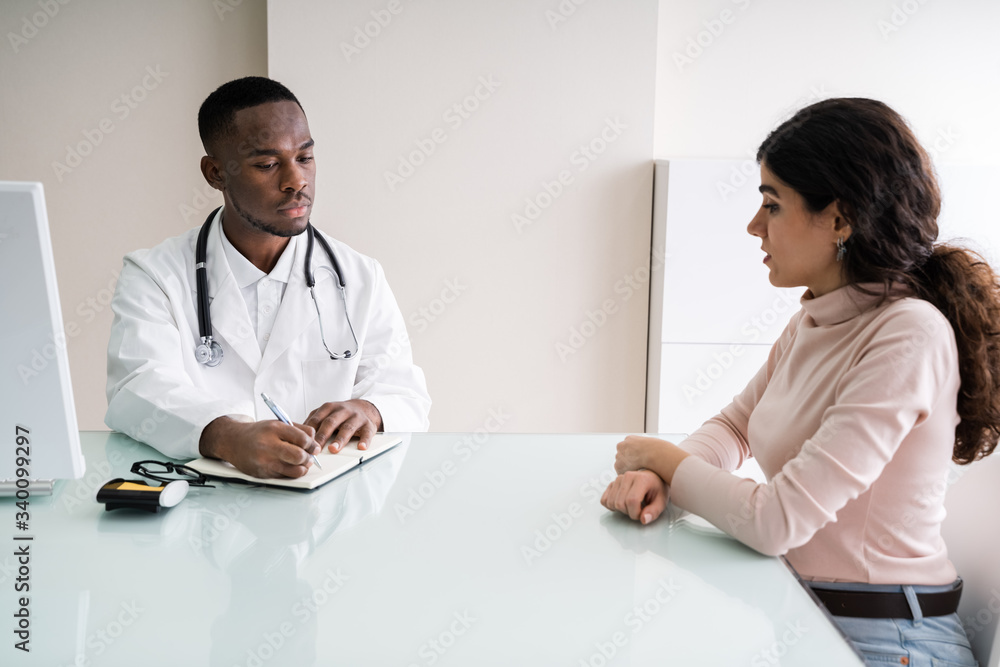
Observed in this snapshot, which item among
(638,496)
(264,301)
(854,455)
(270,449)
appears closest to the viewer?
(854,455)

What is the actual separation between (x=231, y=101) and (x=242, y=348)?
2.10 ft

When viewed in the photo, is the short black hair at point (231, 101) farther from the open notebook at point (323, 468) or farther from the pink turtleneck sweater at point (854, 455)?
the pink turtleneck sweater at point (854, 455)

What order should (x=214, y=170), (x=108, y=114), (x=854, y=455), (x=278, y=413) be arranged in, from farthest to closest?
(x=108, y=114) → (x=214, y=170) → (x=278, y=413) → (x=854, y=455)

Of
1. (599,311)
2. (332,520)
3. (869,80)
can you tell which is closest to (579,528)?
(332,520)

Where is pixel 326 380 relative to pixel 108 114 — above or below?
below

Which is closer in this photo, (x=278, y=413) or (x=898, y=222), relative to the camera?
(x=898, y=222)

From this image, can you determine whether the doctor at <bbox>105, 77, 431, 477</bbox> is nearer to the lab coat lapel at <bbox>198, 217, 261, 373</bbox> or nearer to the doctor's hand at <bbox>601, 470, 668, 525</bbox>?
the lab coat lapel at <bbox>198, 217, 261, 373</bbox>

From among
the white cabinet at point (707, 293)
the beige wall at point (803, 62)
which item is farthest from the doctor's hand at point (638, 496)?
the beige wall at point (803, 62)

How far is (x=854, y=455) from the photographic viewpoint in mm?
1093

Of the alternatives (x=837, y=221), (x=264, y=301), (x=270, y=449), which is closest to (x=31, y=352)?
(x=270, y=449)

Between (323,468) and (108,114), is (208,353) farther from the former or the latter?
(108,114)

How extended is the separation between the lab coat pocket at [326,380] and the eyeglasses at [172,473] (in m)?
0.62

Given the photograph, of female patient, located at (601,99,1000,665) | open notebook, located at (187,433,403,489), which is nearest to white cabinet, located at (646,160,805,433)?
female patient, located at (601,99,1000,665)

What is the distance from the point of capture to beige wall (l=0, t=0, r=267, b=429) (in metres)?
3.17
